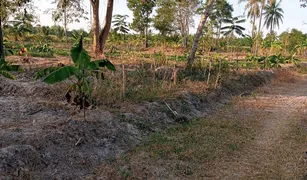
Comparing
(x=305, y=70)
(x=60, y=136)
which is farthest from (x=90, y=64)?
(x=305, y=70)

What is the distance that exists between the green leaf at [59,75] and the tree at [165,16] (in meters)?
25.2

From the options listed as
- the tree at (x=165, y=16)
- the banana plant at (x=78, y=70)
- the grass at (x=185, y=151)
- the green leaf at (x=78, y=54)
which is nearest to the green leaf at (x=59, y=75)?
the banana plant at (x=78, y=70)

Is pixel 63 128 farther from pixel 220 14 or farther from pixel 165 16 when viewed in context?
pixel 220 14

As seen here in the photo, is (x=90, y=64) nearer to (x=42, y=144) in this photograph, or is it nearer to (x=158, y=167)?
(x=42, y=144)

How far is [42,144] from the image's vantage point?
4.38m

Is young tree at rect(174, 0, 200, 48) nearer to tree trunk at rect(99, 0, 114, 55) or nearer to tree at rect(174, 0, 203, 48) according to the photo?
tree at rect(174, 0, 203, 48)

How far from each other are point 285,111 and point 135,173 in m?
5.50

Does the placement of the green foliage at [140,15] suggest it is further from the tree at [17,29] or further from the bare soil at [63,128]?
the bare soil at [63,128]

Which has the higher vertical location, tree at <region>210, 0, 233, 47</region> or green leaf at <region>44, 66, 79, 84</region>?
tree at <region>210, 0, 233, 47</region>

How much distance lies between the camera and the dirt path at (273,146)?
4496 millimetres

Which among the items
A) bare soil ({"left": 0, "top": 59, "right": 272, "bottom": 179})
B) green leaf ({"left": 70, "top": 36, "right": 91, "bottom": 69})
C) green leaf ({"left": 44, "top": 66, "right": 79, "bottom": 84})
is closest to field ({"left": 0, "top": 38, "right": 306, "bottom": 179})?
bare soil ({"left": 0, "top": 59, "right": 272, "bottom": 179})

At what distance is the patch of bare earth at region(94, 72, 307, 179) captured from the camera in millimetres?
4398

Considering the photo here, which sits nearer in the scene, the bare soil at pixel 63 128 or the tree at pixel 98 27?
the bare soil at pixel 63 128

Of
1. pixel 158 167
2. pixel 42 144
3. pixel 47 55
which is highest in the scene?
pixel 47 55
